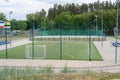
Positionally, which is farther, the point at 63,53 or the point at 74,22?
the point at 74,22

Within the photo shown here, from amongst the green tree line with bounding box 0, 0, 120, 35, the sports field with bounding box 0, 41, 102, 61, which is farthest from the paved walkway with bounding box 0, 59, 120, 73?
the green tree line with bounding box 0, 0, 120, 35

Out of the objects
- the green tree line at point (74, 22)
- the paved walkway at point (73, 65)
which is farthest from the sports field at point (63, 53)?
the green tree line at point (74, 22)

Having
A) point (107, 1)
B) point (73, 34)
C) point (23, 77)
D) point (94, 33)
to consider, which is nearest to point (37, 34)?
point (73, 34)

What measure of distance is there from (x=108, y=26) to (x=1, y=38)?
47.4 metres

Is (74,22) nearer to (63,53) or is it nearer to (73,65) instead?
(63,53)

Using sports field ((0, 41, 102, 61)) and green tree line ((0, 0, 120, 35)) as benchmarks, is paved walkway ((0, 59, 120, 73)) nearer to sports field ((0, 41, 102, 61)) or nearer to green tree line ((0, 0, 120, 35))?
sports field ((0, 41, 102, 61))

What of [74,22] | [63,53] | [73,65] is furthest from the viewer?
[74,22]

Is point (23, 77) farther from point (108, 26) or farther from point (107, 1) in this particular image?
point (107, 1)

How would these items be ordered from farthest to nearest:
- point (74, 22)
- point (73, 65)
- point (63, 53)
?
point (74, 22) < point (63, 53) < point (73, 65)

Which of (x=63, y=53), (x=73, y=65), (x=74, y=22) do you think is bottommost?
(x=63, y=53)

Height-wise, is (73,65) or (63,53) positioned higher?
(73,65)

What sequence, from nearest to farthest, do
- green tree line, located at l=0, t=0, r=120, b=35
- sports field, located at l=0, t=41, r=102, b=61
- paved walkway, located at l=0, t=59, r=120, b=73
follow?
paved walkway, located at l=0, t=59, r=120, b=73 → sports field, located at l=0, t=41, r=102, b=61 → green tree line, located at l=0, t=0, r=120, b=35

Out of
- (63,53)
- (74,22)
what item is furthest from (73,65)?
(74,22)

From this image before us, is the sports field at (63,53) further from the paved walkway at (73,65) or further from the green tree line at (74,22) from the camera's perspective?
the green tree line at (74,22)
